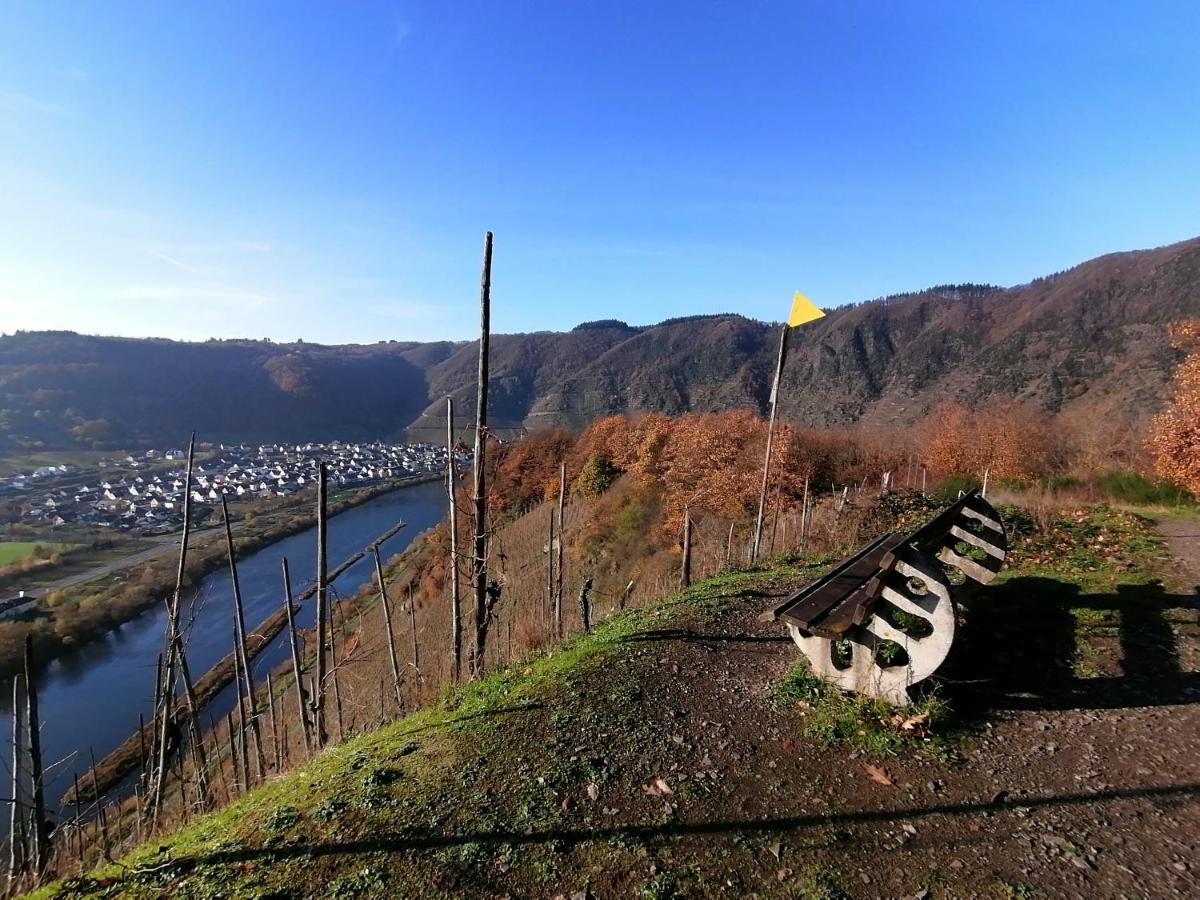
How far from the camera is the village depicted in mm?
52594

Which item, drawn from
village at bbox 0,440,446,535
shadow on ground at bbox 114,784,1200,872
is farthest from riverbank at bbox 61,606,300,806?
village at bbox 0,440,446,535

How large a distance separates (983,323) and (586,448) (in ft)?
219

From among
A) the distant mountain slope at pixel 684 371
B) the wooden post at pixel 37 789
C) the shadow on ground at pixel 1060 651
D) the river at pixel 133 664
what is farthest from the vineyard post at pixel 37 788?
the distant mountain slope at pixel 684 371

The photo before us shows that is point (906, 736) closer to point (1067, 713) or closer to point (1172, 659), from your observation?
point (1067, 713)

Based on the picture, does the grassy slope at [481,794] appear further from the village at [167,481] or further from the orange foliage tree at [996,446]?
the village at [167,481]

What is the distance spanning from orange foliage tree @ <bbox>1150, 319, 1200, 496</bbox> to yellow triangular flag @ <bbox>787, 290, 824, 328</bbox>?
27.0 ft

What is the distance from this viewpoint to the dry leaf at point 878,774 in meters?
3.81

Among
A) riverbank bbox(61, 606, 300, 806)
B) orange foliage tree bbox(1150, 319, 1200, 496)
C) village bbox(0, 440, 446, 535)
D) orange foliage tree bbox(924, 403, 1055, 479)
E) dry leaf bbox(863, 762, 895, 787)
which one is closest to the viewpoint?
dry leaf bbox(863, 762, 895, 787)

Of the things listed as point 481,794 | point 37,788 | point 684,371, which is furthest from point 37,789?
point 684,371

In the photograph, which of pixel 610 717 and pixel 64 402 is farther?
pixel 64 402

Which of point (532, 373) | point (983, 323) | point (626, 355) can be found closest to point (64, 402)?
point (532, 373)

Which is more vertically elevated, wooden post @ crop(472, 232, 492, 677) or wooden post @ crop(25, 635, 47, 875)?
wooden post @ crop(472, 232, 492, 677)

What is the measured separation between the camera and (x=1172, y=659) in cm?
502

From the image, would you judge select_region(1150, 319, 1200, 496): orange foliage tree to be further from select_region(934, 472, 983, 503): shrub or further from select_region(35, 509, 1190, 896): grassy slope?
select_region(934, 472, 983, 503): shrub
